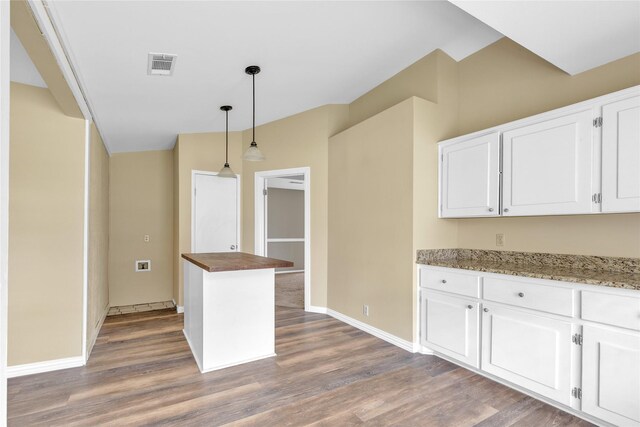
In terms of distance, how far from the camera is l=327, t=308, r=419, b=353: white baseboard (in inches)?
127

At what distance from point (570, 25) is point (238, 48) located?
2.29m

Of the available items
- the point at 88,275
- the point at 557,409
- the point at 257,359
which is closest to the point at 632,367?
the point at 557,409

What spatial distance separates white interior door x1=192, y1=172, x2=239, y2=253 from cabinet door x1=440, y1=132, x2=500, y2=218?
3119 millimetres

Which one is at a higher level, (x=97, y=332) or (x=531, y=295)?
(x=531, y=295)

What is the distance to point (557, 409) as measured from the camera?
2227 mm

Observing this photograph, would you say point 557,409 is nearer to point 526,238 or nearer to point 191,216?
point 526,238

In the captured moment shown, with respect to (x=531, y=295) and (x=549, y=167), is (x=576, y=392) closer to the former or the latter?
(x=531, y=295)

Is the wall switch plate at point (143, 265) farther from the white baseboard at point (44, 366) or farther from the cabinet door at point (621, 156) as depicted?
the cabinet door at point (621, 156)

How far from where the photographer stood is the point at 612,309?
6.40 ft

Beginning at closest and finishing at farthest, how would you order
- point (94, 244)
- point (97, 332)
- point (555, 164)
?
point (555, 164) < point (94, 244) < point (97, 332)

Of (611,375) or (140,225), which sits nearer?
(611,375)

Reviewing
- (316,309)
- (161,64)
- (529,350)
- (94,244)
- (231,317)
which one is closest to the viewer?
(529,350)

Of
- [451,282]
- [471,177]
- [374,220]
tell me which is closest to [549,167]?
[471,177]

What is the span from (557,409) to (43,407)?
11.2ft
